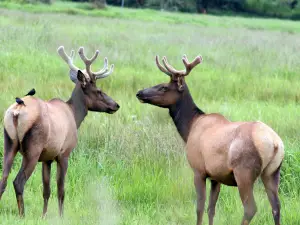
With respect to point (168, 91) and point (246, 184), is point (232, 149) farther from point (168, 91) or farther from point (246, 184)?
point (168, 91)

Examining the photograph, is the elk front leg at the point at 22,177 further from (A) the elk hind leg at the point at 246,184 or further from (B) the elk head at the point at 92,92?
(A) the elk hind leg at the point at 246,184

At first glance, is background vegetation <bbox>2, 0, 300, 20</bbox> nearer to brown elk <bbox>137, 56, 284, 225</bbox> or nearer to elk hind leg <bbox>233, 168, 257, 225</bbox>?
brown elk <bbox>137, 56, 284, 225</bbox>

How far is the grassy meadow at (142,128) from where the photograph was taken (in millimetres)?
6840

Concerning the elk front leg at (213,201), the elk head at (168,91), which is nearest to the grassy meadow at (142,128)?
the elk front leg at (213,201)

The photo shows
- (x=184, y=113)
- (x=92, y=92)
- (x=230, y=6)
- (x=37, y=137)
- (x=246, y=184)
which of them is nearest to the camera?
(x=246, y=184)

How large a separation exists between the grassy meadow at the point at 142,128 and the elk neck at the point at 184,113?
0.59 metres

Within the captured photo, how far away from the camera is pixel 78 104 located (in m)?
7.62

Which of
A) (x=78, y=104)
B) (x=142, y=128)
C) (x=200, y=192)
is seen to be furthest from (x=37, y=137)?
(x=142, y=128)

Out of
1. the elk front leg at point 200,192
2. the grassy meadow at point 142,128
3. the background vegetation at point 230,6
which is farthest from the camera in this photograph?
the background vegetation at point 230,6

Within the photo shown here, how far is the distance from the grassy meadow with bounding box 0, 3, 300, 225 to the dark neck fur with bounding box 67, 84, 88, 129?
1.96 feet

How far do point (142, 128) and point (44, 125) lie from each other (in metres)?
2.75

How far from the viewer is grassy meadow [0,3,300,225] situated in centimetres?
684

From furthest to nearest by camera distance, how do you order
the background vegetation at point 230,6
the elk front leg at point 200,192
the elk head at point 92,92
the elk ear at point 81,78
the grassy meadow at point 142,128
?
the background vegetation at point 230,6 < the elk head at point 92,92 < the elk ear at point 81,78 < the grassy meadow at point 142,128 < the elk front leg at point 200,192

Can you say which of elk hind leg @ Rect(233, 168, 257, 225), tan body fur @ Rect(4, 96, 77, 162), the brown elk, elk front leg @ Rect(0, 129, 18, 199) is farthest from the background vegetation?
elk hind leg @ Rect(233, 168, 257, 225)
